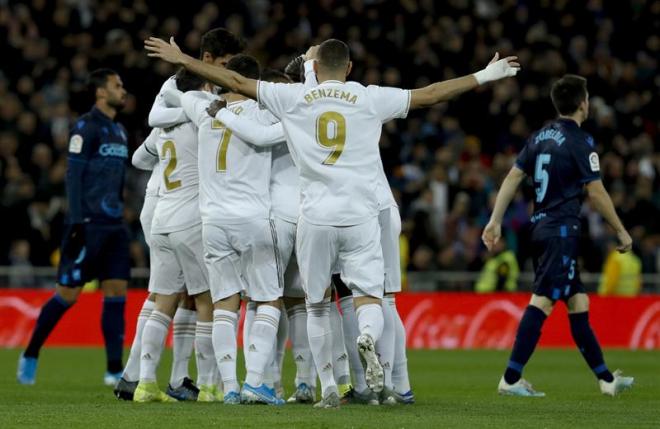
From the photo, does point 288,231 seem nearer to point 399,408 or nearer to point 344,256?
point 344,256

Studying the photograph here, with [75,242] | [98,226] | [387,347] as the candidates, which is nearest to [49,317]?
[75,242]

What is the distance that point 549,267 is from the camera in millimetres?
11078

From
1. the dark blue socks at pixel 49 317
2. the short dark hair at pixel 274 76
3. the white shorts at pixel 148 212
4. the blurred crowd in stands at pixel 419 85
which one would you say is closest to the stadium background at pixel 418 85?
the blurred crowd in stands at pixel 419 85

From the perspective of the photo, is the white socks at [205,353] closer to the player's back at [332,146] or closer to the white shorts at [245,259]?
the white shorts at [245,259]

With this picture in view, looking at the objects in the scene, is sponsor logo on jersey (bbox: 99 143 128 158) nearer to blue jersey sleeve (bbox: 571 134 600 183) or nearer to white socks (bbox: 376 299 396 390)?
white socks (bbox: 376 299 396 390)

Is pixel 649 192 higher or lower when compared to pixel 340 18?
Result: lower

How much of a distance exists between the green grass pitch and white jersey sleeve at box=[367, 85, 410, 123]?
198 centimetres

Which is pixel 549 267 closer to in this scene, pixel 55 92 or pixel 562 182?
pixel 562 182

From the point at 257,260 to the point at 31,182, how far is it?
1124 cm

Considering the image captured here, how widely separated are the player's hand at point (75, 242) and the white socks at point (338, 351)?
3577 millimetres

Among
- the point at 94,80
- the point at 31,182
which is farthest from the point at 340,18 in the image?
the point at 94,80

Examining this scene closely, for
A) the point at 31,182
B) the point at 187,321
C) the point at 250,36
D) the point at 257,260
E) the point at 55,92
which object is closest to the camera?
the point at 257,260

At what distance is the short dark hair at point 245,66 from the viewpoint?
31.2 feet

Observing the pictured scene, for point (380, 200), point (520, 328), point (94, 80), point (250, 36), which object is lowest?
point (520, 328)
